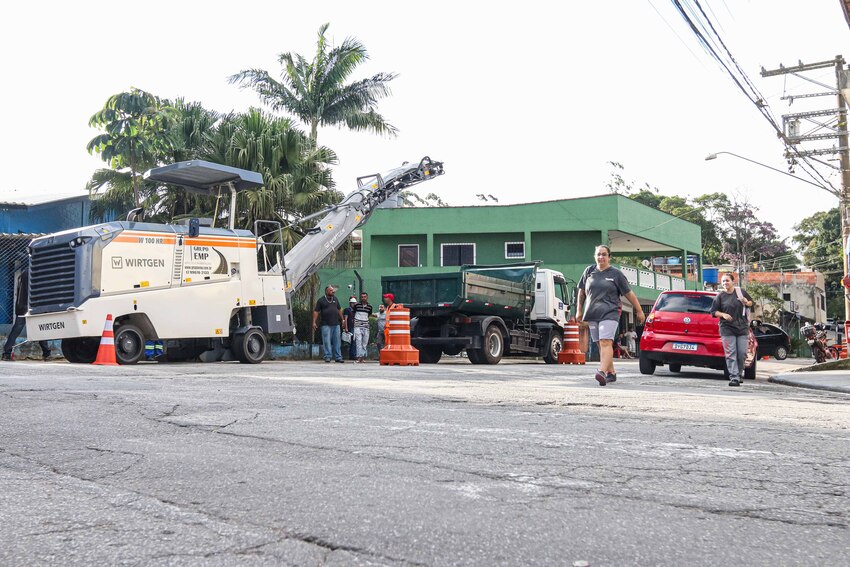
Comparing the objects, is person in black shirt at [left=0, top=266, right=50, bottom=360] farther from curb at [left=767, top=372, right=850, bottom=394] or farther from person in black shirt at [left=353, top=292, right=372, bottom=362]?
curb at [left=767, top=372, right=850, bottom=394]

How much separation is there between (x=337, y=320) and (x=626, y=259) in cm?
3081

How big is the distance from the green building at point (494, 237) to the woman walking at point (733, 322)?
2051 cm

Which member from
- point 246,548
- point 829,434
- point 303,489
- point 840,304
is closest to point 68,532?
point 246,548

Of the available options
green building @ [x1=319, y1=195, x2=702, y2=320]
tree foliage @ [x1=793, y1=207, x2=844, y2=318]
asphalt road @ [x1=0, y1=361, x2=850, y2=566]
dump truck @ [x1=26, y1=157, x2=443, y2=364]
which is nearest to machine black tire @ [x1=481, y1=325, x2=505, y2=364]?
dump truck @ [x1=26, y1=157, x2=443, y2=364]

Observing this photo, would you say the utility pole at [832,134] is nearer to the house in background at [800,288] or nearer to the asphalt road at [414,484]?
the asphalt road at [414,484]

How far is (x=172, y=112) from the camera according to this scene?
26672 millimetres

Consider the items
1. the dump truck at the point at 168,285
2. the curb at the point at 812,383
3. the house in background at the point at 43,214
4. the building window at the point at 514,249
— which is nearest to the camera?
the curb at the point at 812,383

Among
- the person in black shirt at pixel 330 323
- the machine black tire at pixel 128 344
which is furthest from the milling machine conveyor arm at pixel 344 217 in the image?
the machine black tire at pixel 128 344

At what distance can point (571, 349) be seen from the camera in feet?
70.8

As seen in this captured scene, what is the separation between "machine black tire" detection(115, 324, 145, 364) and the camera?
15594 mm

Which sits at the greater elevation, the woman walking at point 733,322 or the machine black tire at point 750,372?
the woman walking at point 733,322

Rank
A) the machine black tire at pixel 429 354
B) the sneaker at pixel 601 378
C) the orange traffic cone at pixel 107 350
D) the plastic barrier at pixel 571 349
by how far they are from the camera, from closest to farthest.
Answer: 1. the sneaker at pixel 601 378
2. the orange traffic cone at pixel 107 350
3. the machine black tire at pixel 429 354
4. the plastic barrier at pixel 571 349

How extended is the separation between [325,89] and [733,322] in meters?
21.9

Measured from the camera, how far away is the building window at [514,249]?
35.3 metres
